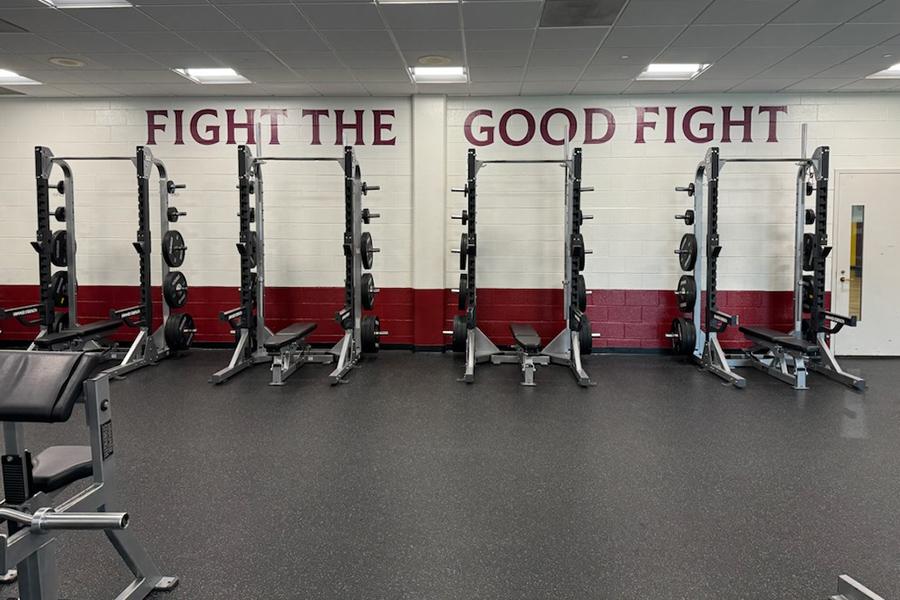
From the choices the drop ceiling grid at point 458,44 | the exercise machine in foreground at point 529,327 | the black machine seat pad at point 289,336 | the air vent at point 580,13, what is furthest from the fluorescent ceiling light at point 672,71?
the black machine seat pad at point 289,336

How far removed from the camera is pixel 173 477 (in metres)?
2.86

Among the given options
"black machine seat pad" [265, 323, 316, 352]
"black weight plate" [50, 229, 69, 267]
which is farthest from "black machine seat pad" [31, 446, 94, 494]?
"black weight plate" [50, 229, 69, 267]

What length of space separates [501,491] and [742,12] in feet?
10.7

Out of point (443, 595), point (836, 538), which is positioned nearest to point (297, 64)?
point (443, 595)

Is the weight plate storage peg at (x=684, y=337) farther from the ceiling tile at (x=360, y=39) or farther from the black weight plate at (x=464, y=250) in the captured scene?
the ceiling tile at (x=360, y=39)

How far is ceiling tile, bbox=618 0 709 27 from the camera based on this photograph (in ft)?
11.4

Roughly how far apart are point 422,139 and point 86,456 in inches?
179

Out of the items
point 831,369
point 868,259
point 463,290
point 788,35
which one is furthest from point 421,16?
point 868,259

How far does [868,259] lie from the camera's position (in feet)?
18.4

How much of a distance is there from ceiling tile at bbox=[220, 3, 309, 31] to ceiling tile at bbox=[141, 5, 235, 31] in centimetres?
9

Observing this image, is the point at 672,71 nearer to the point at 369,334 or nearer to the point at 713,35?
the point at 713,35

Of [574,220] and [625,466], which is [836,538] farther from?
[574,220]

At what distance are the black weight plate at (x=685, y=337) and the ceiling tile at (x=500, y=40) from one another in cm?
280

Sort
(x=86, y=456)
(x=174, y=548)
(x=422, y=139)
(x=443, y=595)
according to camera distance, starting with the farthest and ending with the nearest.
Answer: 1. (x=422, y=139)
2. (x=174, y=548)
3. (x=443, y=595)
4. (x=86, y=456)
